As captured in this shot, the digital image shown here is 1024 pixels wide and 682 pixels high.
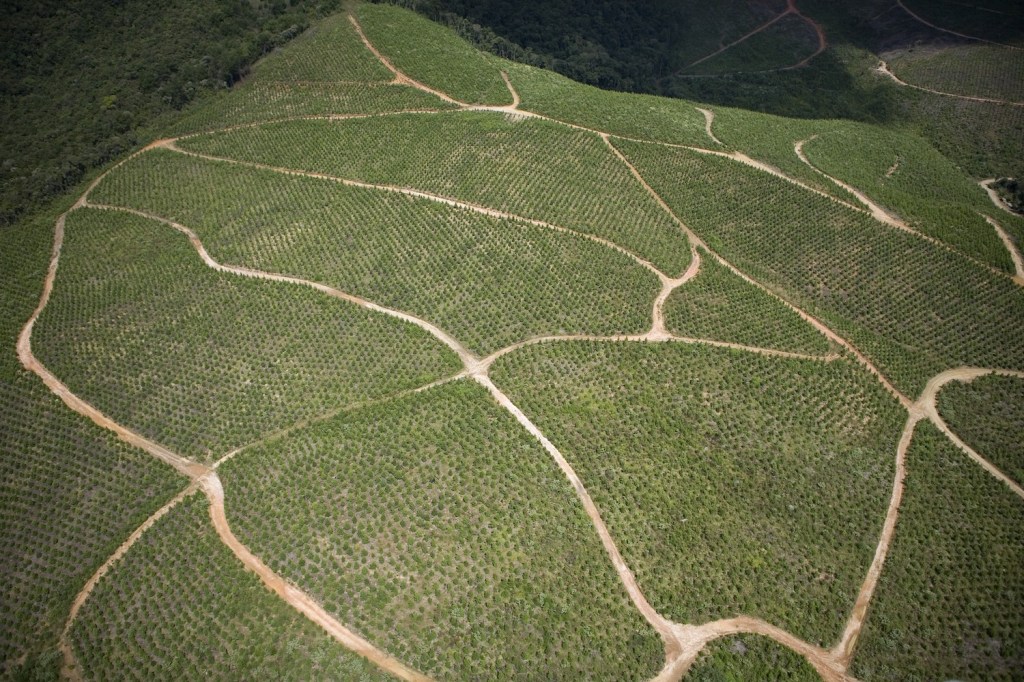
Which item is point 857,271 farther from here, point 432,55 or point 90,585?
point 90,585

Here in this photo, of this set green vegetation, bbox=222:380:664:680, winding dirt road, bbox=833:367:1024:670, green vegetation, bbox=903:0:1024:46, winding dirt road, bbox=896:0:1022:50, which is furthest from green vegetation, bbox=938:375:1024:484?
green vegetation, bbox=903:0:1024:46

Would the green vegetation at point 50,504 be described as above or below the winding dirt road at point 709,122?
below

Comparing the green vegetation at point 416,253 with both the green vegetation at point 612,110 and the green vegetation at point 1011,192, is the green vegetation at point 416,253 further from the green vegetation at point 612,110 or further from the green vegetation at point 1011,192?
the green vegetation at point 1011,192

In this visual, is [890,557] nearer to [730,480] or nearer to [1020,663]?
[1020,663]

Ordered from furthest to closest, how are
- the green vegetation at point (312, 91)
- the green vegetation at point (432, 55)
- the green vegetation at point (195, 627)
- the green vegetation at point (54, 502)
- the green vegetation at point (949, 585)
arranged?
1. the green vegetation at point (432, 55)
2. the green vegetation at point (312, 91)
3. the green vegetation at point (54, 502)
4. the green vegetation at point (949, 585)
5. the green vegetation at point (195, 627)

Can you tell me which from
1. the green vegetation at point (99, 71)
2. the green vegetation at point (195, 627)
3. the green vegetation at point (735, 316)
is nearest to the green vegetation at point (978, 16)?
the green vegetation at point (735, 316)

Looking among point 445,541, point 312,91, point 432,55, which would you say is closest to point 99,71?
point 312,91
